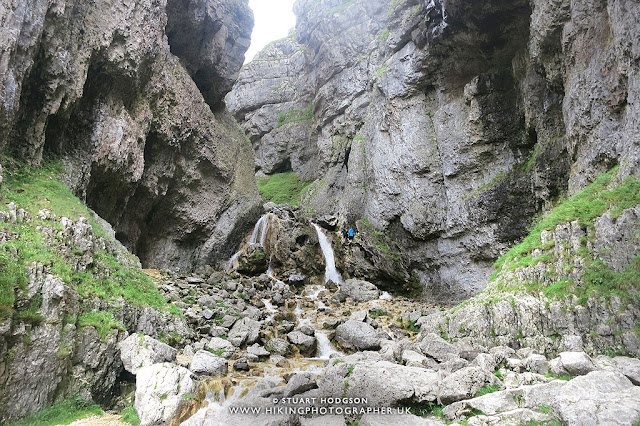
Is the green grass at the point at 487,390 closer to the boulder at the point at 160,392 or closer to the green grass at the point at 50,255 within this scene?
the boulder at the point at 160,392

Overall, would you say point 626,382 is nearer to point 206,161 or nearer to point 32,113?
point 32,113

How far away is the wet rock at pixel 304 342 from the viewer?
1435 cm

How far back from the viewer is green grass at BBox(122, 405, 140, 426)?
788 centimetres

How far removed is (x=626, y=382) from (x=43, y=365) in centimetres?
1181

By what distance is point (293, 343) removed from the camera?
1470cm

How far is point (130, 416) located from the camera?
26.5ft

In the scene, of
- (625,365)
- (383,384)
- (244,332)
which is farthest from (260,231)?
(625,365)

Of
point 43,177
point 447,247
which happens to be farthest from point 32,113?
point 447,247

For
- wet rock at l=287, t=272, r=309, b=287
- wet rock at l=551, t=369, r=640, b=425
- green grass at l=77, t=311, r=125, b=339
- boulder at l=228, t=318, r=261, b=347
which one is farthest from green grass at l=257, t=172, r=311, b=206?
wet rock at l=551, t=369, r=640, b=425

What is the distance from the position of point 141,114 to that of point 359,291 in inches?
666

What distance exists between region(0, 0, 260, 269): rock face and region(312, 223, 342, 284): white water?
5.98 metres

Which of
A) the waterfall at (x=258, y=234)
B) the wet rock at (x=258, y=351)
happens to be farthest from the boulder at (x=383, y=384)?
the waterfall at (x=258, y=234)

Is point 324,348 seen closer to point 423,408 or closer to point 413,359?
point 413,359

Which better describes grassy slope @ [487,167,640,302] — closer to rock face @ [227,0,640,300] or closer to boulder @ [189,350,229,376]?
rock face @ [227,0,640,300]
